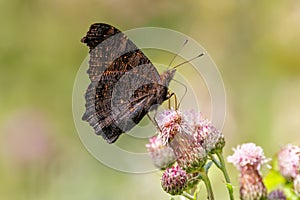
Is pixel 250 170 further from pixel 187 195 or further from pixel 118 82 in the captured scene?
pixel 118 82

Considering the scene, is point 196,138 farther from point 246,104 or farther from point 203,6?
point 203,6

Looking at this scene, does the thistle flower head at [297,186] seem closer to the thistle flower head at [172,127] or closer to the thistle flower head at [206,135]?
the thistle flower head at [206,135]

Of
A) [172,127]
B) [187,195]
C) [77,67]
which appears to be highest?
[77,67]

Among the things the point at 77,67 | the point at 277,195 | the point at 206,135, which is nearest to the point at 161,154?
the point at 206,135

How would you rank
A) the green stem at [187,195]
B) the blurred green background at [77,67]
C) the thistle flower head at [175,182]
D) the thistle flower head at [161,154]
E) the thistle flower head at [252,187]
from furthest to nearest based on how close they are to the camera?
the blurred green background at [77,67], the thistle flower head at [161,154], the thistle flower head at [175,182], the green stem at [187,195], the thistle flower head at [252,187]

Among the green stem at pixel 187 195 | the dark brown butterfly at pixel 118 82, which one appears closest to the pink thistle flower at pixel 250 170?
the green stem at pixel 187 195

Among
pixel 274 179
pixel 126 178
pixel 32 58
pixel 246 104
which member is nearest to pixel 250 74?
pixel 246 104
